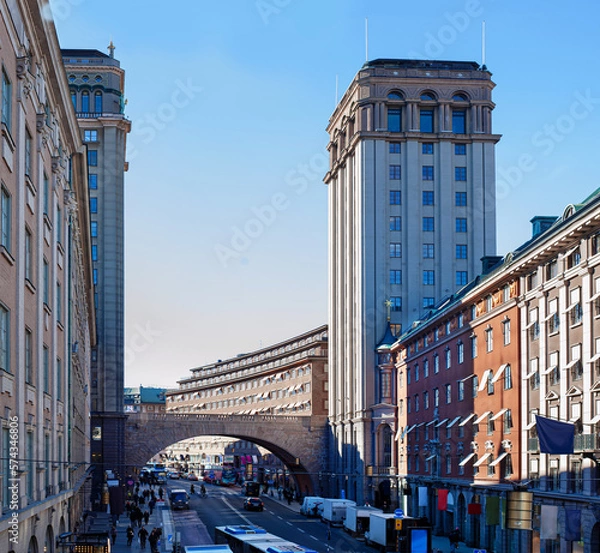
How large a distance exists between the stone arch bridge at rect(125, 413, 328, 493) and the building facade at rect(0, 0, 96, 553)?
70.4m

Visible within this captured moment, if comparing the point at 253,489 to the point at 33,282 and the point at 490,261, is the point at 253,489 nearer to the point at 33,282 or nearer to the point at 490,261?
the point at 490,261

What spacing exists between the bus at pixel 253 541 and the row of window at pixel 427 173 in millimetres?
61525

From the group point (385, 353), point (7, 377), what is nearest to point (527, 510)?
point (7, 377)

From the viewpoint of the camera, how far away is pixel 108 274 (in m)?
107

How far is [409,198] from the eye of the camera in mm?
112188

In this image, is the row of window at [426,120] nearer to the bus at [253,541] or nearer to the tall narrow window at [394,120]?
the tall narrow window at [394,120]

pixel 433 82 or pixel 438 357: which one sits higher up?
pixel 433 82

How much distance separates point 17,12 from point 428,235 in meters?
88.6

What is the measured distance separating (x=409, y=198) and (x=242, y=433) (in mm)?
33230

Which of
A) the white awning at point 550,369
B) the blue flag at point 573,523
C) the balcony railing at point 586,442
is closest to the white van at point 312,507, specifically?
the white awning at point 550,369

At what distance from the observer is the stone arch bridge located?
114 meters

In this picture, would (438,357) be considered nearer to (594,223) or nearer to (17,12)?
(594,223)

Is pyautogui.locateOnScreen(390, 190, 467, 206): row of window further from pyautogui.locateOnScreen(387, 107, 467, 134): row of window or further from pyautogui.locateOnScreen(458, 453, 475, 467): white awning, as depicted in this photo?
pyautogui.locateOnScreen(458, 453, 475, 467): white awning

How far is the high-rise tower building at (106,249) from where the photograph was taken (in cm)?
10669
